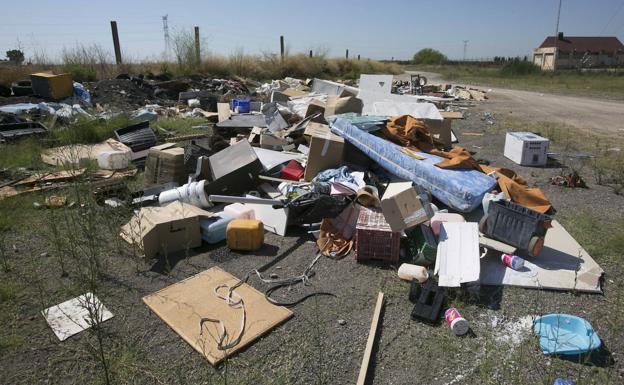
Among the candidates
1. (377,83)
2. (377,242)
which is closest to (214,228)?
(377,242)

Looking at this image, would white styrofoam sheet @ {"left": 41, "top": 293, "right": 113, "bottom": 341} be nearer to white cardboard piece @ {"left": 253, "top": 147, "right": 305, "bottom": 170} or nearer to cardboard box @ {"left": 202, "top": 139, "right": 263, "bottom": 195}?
cardboard box @ {"left": 202, "top": 139, "right": 263, "bottom": 195}

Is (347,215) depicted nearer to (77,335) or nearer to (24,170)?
(77,335)

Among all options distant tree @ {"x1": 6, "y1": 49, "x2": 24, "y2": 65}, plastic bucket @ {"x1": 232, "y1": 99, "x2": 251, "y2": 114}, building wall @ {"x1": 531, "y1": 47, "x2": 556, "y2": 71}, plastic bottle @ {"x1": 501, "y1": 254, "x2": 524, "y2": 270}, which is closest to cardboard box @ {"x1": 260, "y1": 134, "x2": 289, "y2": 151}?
plastic bucket @ {"x1": 232, "y1": 99, "x2": 251, "y2": 114}

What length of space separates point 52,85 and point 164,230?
8.50 metres

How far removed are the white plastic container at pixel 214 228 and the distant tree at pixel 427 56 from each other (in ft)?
197

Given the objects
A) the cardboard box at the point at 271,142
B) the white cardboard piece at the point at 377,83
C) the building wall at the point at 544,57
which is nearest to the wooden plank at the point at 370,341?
the cardboard box at the point at 271,142

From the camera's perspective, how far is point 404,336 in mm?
2705

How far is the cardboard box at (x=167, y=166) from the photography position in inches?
200

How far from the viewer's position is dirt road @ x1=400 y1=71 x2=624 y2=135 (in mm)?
10287

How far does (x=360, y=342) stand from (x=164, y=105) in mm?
10697

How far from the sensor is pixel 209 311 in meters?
2.92

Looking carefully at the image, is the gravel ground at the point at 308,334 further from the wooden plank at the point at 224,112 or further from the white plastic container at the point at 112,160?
the wooden plank at the point at 224,112

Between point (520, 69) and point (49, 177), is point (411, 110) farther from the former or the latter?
point (520, 69)

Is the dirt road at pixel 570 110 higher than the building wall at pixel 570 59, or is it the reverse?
the building wall at pixel 570 59
